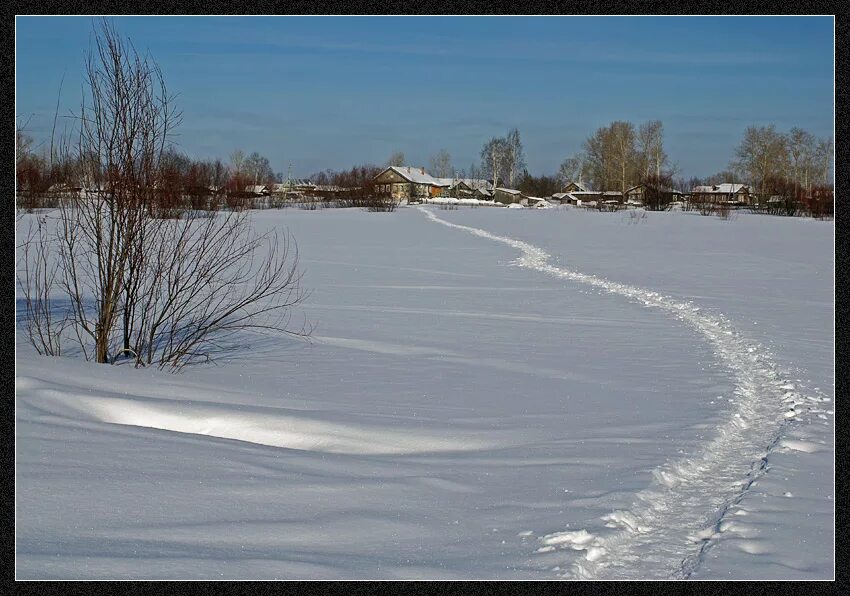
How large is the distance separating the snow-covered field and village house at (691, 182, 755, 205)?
5287cm

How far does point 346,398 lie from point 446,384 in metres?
0.98

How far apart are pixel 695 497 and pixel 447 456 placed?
4.58ft

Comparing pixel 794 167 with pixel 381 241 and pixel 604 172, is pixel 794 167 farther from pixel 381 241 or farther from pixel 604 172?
pixel 381 241

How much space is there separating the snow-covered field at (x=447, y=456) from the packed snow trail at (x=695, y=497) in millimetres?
14

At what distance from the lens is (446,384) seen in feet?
22.0

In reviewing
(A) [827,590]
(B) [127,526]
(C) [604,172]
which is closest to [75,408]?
(B) [127,526]

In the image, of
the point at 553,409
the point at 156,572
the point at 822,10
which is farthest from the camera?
the point at 553,409

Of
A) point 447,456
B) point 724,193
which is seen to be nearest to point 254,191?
point 447,456

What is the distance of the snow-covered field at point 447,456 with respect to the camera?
325cm

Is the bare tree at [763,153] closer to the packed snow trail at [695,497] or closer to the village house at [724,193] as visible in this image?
the village house at [724,193]

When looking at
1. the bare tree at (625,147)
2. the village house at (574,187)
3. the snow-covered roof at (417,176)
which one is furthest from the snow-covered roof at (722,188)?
the snow-covered roof at (417,176)

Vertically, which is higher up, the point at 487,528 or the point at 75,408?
the point at 75,408

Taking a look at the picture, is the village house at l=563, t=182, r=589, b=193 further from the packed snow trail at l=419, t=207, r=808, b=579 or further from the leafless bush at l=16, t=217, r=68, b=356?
the packed snow trail at l=419, t=207, r=808, b=579

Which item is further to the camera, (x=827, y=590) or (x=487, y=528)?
(x=487, y=528)
